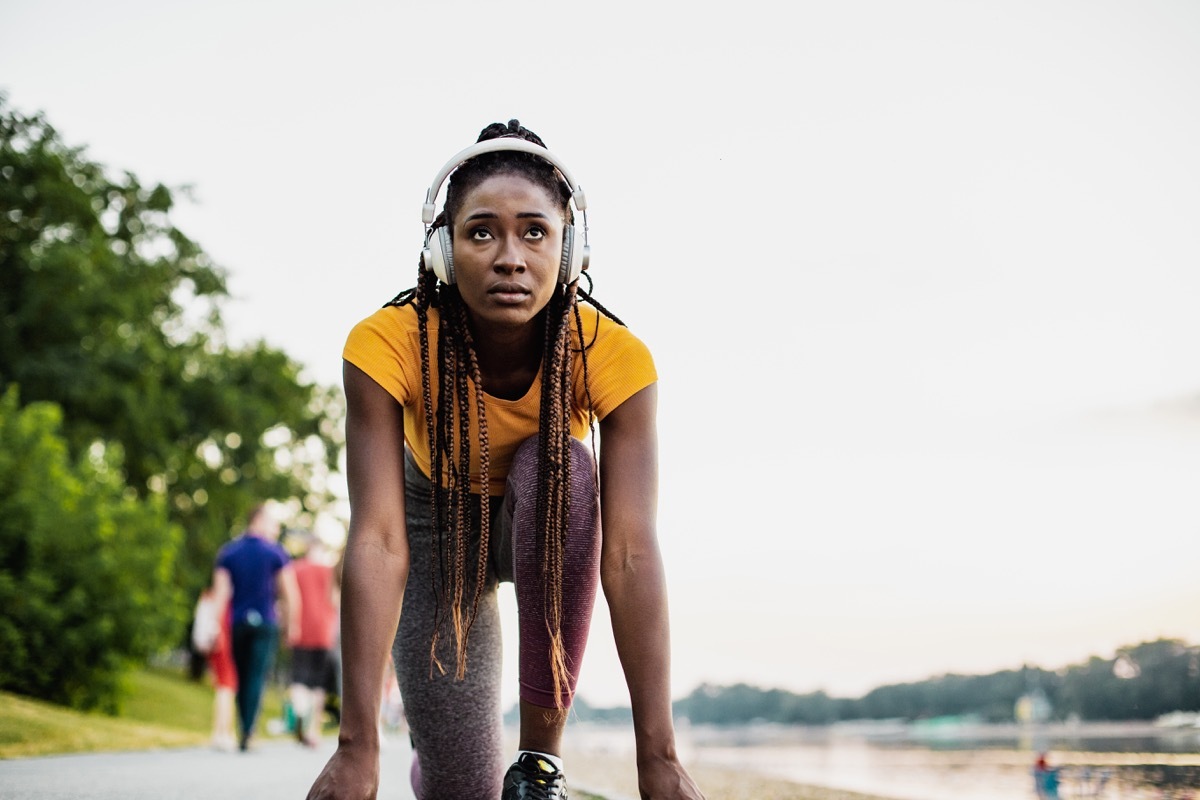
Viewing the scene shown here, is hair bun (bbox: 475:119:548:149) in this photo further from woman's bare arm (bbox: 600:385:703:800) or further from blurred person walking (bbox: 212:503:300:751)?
blurred person walking (bbox: 212:503:300:751)

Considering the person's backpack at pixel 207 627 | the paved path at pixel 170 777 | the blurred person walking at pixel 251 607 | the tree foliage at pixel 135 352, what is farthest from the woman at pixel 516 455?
the tree foliage at pixel 135 352

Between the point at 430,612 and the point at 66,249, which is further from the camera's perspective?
the point at 66,249

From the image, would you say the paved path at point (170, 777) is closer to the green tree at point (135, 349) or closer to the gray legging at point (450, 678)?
the gray legging at point (450, 678)

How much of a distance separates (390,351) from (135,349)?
24982 millimetres

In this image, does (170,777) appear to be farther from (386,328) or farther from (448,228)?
(448,228)

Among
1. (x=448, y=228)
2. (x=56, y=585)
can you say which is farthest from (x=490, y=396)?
(x=56, y=585)

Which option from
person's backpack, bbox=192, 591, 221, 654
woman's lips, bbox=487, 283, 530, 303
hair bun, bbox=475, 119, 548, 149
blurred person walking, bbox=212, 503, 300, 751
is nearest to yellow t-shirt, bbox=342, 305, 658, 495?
woman's lips, bbox=487, 283, 530, 303

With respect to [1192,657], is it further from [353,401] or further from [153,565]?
[153,565]

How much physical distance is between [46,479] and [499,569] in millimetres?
13129

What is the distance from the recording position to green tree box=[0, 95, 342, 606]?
79.3 feet

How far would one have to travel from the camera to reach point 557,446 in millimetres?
2699

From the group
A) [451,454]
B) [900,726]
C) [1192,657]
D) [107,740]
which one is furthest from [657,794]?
[900,726]

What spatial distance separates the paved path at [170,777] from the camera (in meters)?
4.41

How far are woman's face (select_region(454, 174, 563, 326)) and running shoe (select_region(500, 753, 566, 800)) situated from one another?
1.04m
